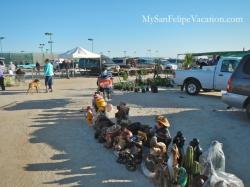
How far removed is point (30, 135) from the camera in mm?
7891

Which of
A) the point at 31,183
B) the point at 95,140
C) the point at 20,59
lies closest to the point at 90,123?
the point at 95,140

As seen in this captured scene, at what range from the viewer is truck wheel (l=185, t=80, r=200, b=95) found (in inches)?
581

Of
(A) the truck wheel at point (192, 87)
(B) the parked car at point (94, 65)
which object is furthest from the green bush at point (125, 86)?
(B) the parked car at point (94, 65)

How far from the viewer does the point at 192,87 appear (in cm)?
1495

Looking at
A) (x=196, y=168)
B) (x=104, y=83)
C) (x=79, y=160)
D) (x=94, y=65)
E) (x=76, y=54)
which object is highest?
(x=76, y=54)

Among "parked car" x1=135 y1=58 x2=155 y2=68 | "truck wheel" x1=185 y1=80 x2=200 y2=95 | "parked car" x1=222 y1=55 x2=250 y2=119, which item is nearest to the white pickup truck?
"truck wheel" x1=185 y1=80 x2=200 y2=95

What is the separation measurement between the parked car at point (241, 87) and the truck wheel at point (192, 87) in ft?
18.7

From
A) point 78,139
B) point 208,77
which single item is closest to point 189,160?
point 78,139

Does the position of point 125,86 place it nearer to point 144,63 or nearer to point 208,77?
point 208,77

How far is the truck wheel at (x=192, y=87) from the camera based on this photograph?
14.8 meters

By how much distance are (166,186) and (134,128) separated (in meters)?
2.01

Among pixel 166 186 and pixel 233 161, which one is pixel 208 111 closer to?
pixel 233 161

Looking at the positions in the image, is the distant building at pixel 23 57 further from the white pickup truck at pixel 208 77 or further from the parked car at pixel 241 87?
the parked car at pixel 241 87

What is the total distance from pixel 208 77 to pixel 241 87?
5478 millimetres
